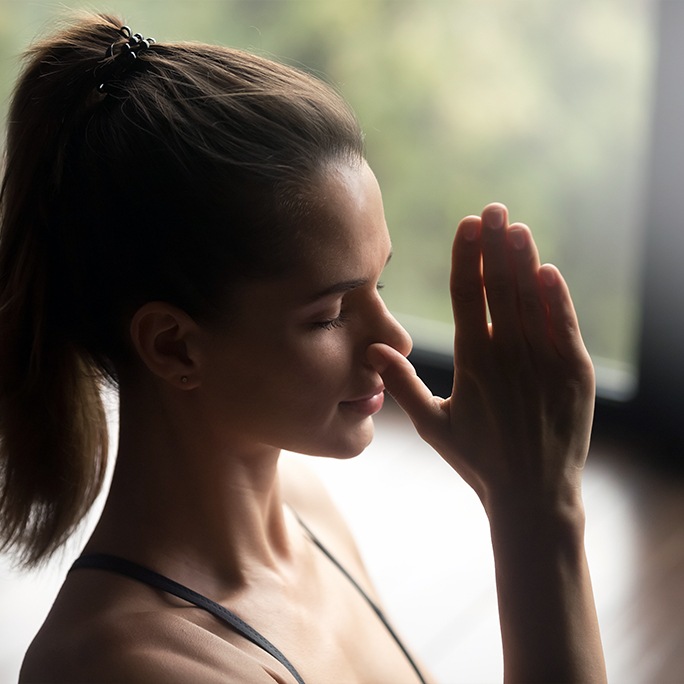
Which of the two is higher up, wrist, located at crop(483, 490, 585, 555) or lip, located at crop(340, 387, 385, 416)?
wrist, located at crop(483, 490, 585, 555)

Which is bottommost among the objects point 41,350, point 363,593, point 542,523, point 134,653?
point 363,593

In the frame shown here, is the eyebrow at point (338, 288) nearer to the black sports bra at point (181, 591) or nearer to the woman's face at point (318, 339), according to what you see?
the woman's face at point (318, 339)

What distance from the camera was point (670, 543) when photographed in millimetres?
2303

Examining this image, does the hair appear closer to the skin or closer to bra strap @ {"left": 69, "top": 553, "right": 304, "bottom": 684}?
the skin

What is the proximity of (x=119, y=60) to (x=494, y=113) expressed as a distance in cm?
196

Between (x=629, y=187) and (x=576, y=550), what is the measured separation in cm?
179

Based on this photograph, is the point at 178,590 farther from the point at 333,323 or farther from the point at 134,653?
the point at 333,323

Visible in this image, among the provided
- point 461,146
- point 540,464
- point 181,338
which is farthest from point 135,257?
point 461,146

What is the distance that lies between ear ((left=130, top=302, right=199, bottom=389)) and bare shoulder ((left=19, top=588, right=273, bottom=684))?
234mm

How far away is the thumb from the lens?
1058mm

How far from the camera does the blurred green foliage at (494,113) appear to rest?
8.52 feet

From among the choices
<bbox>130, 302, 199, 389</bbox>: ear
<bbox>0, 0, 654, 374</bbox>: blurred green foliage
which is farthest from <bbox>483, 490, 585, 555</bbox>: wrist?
<bbox>0, 0, 654, 374</bbox>: blurred green foliage

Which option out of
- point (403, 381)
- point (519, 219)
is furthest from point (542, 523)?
point (519, 219)

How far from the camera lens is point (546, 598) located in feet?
3.20
